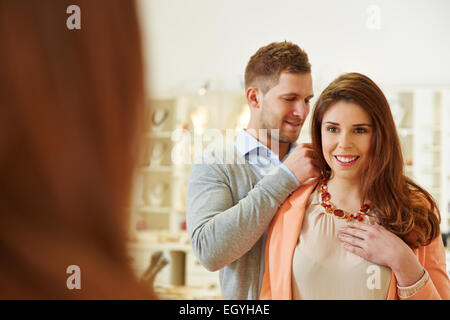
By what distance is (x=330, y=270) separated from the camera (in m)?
0.96

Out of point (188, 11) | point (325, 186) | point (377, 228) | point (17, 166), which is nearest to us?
point (17, 166)

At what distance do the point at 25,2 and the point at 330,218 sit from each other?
2.79ft

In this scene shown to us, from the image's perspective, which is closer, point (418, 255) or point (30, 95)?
point (30, 95)

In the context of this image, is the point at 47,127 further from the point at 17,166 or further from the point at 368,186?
the point at 368,186

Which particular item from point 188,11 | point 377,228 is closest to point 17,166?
point 377,228

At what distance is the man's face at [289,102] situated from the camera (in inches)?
42.8

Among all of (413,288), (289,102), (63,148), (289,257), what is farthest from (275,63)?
(63,148)

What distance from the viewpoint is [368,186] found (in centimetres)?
101

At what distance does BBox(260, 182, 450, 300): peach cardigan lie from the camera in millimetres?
976

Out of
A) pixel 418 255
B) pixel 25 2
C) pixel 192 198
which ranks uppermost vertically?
pixel 25 2

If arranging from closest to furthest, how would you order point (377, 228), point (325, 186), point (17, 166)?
point (17, 166) → point (377, 228) → point (325, 186)

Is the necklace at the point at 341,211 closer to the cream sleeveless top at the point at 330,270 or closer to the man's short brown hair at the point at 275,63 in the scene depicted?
the cream sleeveless top at the point at 330,270

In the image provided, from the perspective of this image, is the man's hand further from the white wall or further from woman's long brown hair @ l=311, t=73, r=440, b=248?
the white wall

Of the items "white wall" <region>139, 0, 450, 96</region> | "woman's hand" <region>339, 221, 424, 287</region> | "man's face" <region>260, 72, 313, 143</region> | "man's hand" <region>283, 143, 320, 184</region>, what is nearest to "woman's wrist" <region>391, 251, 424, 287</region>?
"woman's hand" <region>339, 221, 424, 287</region>
